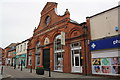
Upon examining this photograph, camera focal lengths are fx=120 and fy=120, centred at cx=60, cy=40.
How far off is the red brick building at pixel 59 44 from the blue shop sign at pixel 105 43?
1.15 m

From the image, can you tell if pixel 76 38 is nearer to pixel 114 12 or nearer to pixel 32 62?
pixel 114 12

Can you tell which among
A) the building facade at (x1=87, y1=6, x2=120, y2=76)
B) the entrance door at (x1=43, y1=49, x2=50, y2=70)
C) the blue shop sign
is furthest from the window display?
the entrance door at (x1=43, y1=49, x2=50, y2=70)

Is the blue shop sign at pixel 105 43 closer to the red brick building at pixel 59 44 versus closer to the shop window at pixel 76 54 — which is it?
the red brick building at pixel 59 44

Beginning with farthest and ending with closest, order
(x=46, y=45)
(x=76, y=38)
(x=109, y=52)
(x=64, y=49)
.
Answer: (x=46, y=45), (x=64, y=49), (x=76, y=38), (x=109, y=52)

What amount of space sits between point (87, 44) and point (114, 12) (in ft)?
15.6

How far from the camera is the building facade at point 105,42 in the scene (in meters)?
12.3

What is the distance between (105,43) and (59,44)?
27.6 feet

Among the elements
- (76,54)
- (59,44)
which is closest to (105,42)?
(76,54)

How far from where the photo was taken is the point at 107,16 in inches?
532

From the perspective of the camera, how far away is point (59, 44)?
19859 mm

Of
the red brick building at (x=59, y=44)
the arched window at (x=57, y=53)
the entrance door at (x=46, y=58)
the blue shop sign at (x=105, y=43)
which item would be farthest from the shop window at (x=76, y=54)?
the entrance door at (x=46, y=58)

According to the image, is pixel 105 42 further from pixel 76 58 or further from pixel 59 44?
pixel 59 44

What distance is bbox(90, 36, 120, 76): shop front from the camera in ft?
40.0

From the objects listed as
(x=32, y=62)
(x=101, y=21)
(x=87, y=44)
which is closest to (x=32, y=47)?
(x=32, y=62)
